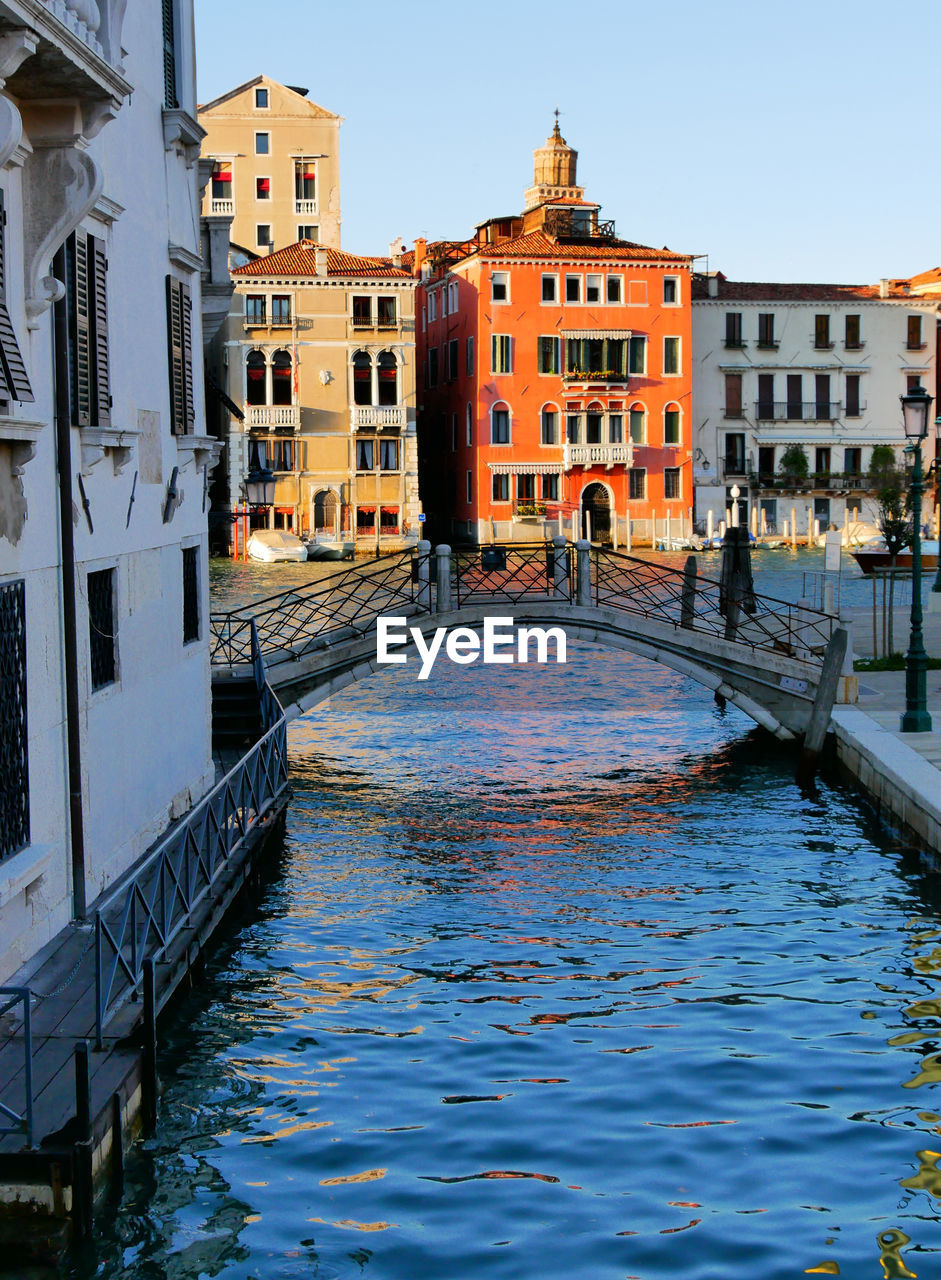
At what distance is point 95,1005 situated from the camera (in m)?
7.86

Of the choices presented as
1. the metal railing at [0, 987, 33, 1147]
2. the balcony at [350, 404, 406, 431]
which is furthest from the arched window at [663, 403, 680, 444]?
the metal railing at [0, 987, 33, 1147]

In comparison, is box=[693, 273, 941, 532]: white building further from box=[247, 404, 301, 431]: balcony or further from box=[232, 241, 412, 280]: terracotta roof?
box=[247, 404, 301, 431]: balcony

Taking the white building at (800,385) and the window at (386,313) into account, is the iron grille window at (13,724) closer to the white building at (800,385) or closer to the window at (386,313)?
the window at (386,313)

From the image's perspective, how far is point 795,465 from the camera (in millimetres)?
65688

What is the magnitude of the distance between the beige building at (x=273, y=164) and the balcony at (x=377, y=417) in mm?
11756

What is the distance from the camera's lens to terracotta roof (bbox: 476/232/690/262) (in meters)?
59.0

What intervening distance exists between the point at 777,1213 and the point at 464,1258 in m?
1.55

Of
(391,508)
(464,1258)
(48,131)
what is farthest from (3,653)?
(391,508)

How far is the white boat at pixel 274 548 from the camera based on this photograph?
54.0 metres

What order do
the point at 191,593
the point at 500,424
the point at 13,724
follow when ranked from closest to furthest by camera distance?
the point at 13,724, the point at 191,593, the point at 500,424

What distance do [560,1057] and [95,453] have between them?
15.8ft

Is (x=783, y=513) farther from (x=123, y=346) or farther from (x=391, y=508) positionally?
(x=123, y=346)

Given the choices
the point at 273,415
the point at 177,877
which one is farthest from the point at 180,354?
the point at 273,415

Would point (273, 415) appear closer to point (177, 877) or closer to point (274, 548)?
point (274, 548)
